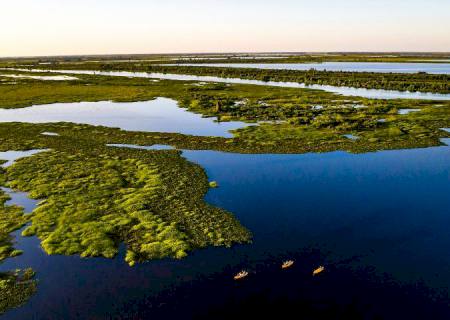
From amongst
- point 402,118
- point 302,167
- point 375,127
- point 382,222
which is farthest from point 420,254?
point 402,118

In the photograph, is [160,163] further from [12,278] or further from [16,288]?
[16,288]

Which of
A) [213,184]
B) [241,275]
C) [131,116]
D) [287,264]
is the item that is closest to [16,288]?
[241,275]

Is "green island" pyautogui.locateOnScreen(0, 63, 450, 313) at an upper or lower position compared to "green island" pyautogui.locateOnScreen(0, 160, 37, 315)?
upper

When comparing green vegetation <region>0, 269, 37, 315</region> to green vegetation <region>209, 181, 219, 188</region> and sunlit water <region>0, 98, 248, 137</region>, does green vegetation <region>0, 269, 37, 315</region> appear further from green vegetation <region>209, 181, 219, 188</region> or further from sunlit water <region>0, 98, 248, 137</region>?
sunlit water <region>0, 98, 248, 137</region>

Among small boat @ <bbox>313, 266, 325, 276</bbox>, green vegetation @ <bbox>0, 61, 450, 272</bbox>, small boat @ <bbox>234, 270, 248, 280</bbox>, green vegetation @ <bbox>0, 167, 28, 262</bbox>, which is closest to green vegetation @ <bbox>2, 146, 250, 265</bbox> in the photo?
green vegetation @ <bbox>0, 61, 450, 272</bbox>

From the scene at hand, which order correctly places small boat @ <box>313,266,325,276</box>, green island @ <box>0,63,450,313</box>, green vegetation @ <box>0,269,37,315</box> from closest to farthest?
green vegetation @ <box>0,269,37,315</box> < small boat @ <box>313,266,325,276</box> < green island @ <box>0,63,450,313</box>

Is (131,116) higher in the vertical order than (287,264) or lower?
higher
